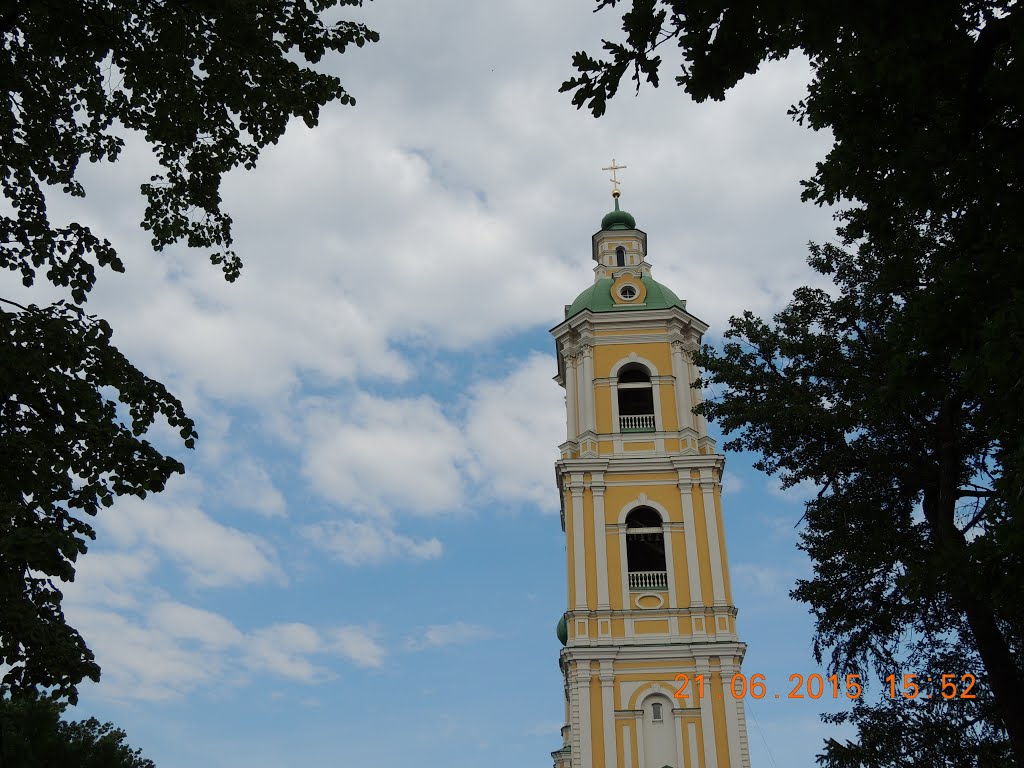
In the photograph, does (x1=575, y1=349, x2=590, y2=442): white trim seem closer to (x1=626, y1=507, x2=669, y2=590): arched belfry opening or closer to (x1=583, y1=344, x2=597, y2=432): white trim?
(x1=583, y1=344, x2=597, y2=432): white trim

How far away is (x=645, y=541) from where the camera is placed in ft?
90.4

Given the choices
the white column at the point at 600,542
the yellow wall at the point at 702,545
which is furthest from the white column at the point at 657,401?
the white column at the point at 600,542

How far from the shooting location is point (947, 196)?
6824mm

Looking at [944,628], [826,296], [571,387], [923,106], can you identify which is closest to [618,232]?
[571,387]

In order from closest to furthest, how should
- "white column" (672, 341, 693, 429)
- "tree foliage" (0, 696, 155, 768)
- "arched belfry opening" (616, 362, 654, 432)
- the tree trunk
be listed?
the tree trunk
"tree foliage" (0, 696, 155, 768)
"white column" (672, 341, 693, 429)
"arched belfry opening" (616, 362, 654, 432)

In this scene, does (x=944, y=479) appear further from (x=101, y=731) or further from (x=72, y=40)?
(x=101, y=731)

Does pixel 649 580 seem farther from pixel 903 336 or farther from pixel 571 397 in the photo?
pixel 903 336

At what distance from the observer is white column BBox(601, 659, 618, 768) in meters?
24.2

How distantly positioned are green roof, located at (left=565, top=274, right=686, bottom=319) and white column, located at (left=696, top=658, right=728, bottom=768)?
1035 centimetres

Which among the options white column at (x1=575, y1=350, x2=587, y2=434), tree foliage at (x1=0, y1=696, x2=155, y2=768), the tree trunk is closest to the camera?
the tree trunk

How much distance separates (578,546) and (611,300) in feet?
26.0

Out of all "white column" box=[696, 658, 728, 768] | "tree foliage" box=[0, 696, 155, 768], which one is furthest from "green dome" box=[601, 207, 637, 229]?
"tree foliage" box=[0, 696, 155, 768]

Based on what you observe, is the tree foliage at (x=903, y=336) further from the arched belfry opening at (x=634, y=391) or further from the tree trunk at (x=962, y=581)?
the arched belfry opening at (x=634, y=391)

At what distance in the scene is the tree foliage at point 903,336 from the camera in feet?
18.6
